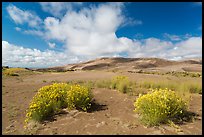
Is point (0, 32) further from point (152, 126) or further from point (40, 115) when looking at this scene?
point (152, 126)

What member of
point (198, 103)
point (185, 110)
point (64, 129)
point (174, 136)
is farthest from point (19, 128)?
point (198, 103)

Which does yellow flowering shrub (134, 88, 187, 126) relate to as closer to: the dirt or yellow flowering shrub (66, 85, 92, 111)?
the dirt

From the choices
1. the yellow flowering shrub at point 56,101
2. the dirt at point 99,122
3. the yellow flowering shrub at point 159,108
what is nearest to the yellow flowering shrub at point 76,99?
the yellow flowering shrub at point 56,101

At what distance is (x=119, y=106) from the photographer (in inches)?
319

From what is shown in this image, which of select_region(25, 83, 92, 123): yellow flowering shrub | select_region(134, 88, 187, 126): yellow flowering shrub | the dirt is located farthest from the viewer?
select_region(25, 83, 92, 123): yellow flowering shrub

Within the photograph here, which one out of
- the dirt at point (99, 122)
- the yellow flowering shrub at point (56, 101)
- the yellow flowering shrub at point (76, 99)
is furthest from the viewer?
the yellow flowering shrub at point (76, 99)

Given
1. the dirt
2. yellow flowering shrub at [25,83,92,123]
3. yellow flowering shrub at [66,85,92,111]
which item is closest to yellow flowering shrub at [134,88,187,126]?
the dirt

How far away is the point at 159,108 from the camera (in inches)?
240

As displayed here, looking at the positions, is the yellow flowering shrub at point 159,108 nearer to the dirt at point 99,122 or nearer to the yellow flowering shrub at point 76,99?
the dirt at point 99,122

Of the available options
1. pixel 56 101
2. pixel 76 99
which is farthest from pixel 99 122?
pixel 56 101

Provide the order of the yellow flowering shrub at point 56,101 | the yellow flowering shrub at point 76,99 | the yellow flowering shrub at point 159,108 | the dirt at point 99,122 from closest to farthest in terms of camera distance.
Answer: the dirt at point 99,122 → the yellow flowering shrub at point 159,108 → the yellow flowering shrub at point 56,101 → the yellow flowering shrub at point 76,99

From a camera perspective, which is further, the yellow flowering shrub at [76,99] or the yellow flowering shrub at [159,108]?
the yellow flowering shrub at [76,99]

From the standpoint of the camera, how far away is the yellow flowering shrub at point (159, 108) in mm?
5965

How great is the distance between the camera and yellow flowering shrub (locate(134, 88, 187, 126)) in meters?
5.97
